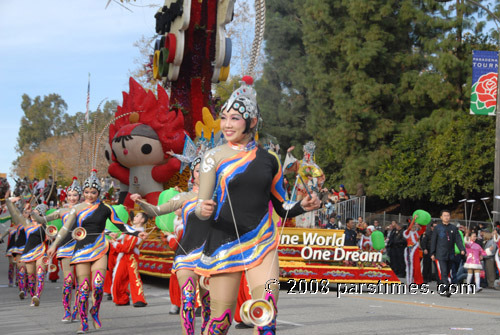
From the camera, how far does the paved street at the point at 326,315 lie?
10.2 meters

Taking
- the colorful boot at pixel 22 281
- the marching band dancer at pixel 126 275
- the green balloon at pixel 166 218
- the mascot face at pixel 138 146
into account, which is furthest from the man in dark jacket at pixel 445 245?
the colorful boot at pixel 22 281

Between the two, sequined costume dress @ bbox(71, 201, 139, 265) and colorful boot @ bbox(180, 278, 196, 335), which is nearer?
colorful boot @ bbox(180, 278, 196, 335)

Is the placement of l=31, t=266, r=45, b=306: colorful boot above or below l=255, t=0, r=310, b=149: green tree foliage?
below

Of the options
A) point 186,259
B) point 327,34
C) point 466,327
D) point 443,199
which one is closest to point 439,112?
point 443,199

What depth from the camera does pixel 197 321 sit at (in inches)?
443

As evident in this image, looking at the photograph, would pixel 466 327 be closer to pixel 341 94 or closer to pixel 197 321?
pixel 197 321

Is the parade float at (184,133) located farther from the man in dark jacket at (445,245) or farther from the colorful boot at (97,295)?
the colorful boot at (97,295)

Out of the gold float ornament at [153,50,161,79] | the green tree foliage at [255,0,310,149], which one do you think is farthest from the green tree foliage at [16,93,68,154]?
the gold float ornament at [153,50,161,79]

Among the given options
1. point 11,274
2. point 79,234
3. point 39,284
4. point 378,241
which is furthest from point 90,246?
point 378,241

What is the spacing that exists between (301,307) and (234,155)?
7.18 metres

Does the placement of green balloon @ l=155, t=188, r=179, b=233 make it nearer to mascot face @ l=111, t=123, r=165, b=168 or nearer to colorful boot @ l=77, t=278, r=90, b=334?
colorful boot @ l=77, t=278, r=90, b=334

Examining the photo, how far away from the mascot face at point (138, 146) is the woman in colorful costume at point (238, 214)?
42.6ft

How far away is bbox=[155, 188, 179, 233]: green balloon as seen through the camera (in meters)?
11.8

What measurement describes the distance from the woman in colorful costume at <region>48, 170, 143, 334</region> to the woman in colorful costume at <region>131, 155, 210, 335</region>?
3.89 feet
